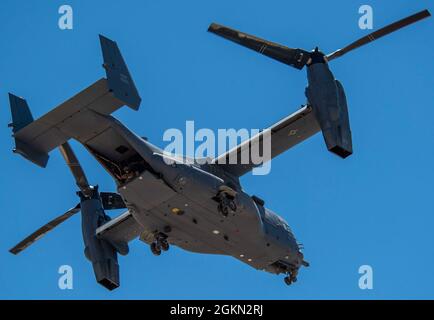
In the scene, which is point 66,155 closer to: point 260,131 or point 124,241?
point 124,241

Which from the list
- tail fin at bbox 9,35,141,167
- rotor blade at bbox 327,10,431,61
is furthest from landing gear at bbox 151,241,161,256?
rotor blade at bbox 327,10,431,61

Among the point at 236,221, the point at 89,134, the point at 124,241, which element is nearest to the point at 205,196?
the point at 236,221

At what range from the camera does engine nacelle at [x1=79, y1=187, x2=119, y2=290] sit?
146 ft

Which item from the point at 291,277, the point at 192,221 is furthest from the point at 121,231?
the point at 291,277

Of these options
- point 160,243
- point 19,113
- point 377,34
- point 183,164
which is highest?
point 377,34

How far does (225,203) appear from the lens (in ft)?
130

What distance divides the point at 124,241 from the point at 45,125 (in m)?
10.2

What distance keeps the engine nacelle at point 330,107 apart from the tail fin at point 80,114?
6.46 meters

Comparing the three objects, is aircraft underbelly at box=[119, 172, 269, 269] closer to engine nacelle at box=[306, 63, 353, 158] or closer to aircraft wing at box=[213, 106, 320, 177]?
aircraft wing at box=[213, 106, 320, 177]

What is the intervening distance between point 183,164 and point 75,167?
6.78m

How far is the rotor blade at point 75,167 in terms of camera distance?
43.5m

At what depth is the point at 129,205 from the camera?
39.6 m

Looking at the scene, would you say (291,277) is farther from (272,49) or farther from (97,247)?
(272,49)

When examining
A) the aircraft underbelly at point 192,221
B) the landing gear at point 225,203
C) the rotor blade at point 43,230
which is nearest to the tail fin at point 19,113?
the aircraft underbelly at point 192,221
